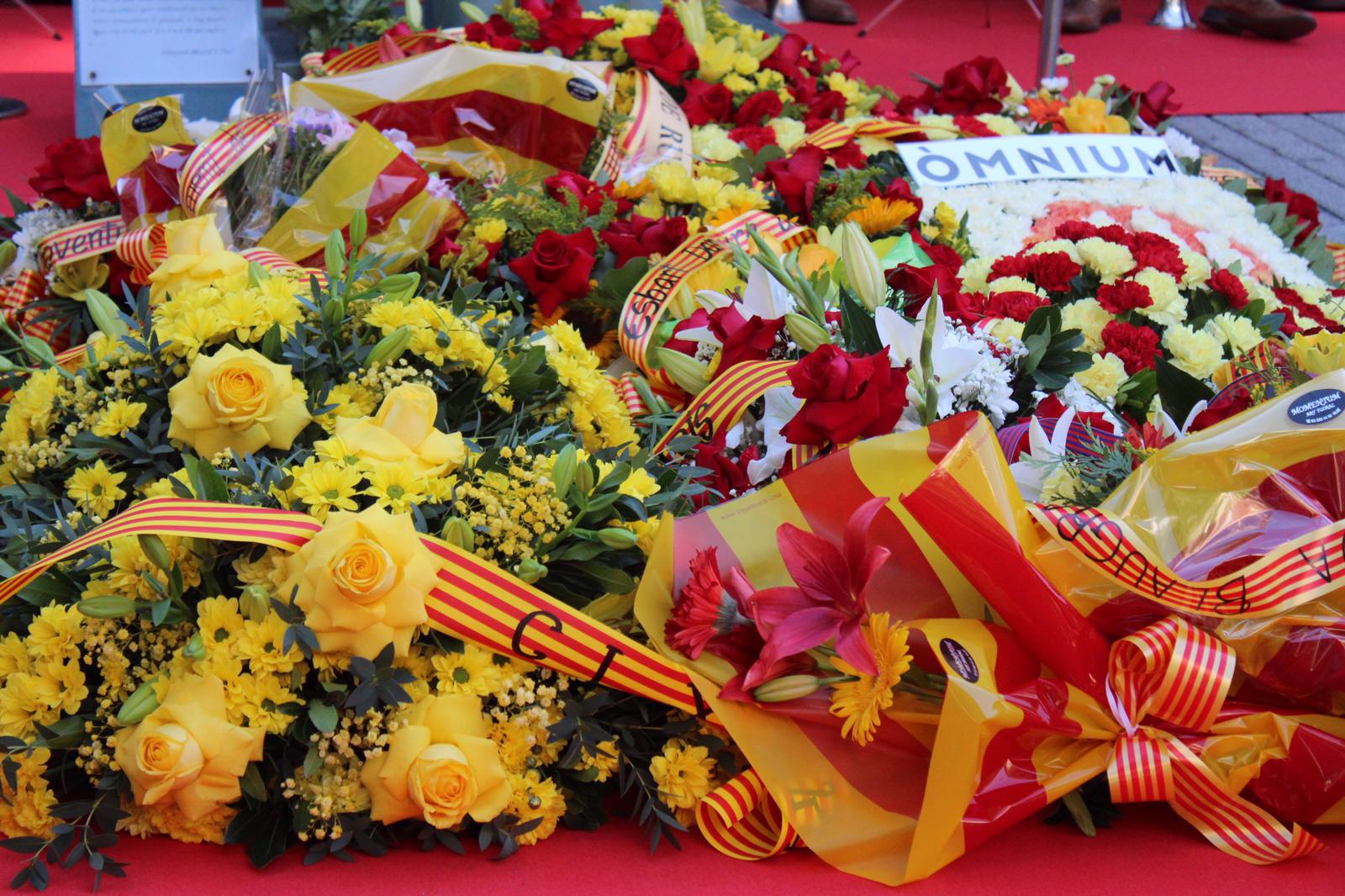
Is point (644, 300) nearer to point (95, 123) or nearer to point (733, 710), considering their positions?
point (733, 710)

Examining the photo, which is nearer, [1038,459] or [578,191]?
[1038,459]

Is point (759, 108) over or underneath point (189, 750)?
underneath

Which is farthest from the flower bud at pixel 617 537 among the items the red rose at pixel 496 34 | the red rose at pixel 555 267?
the red rose at pixel 496 34

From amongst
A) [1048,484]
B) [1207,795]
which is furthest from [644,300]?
[1207,795]

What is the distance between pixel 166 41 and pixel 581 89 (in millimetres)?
1940

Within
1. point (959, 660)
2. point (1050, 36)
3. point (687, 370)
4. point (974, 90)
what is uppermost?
point (959, 660)

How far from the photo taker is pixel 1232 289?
2082 mm

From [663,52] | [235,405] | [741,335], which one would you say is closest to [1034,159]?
[663,52]

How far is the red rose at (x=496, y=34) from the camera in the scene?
118 inches

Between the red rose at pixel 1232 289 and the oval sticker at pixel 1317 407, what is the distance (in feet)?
3.14

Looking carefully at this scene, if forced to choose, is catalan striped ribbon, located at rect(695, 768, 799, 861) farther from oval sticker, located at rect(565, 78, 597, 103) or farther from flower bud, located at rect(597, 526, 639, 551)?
oval sticker, located at rect(565, 78, 597, 103)

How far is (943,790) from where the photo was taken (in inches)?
43.4

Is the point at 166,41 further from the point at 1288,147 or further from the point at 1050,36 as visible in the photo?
the point at 1288,147

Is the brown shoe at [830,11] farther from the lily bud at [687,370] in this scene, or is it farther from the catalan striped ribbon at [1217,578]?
the catalan striped ribbon at [1217,578]
